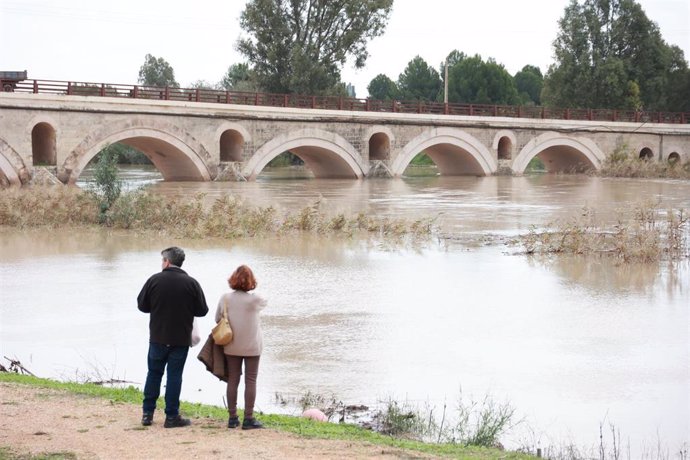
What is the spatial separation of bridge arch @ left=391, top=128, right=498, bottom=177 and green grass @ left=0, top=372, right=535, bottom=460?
118ft

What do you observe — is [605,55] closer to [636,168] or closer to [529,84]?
[636,168]

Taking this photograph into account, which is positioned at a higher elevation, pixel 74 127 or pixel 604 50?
pixel 604 50

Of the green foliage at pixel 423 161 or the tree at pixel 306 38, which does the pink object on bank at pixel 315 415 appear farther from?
the green foliage at pixel 423 161

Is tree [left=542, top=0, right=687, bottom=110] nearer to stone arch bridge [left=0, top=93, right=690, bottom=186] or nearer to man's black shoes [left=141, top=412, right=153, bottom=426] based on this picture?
stone arch bridge [left=0, top=93, right=690, bottom=186]

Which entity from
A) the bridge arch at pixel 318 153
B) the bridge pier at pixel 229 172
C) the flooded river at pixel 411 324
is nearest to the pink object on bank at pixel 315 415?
the flooded river at pixel 411 324

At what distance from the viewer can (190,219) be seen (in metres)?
21.7

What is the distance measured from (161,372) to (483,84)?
72.6 m

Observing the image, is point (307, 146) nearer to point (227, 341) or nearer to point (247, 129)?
point (247, 129)

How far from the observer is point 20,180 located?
1233 inches

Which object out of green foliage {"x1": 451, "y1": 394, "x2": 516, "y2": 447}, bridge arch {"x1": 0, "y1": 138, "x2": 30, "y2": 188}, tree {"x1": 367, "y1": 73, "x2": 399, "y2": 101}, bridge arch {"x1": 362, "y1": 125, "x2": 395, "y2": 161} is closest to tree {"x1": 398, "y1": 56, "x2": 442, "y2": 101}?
tree {"x1": 367, "y1": 73, "x2": 399, "y2": 101}

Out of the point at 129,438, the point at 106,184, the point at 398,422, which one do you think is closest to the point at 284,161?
the point at 106,184

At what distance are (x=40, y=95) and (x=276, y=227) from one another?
14.3m

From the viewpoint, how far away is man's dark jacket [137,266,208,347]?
7.10 m

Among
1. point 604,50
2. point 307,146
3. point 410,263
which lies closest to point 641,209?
point 410,263
